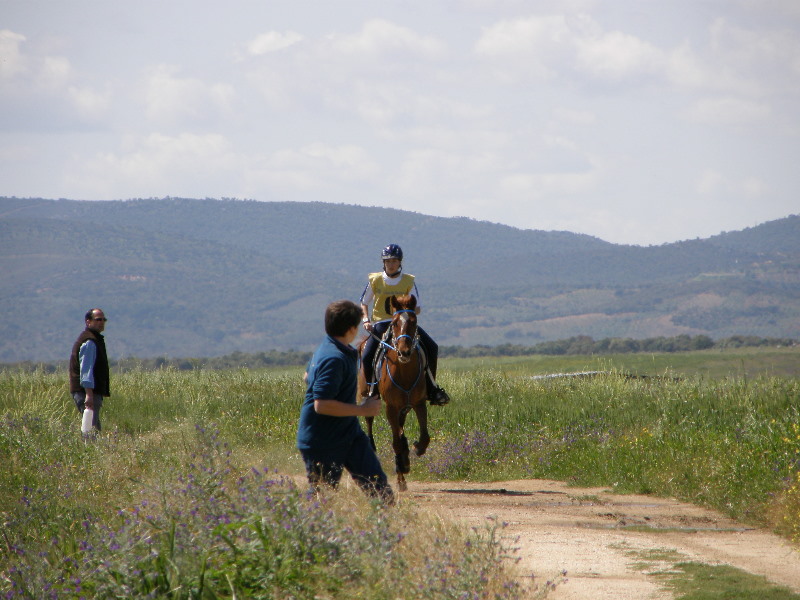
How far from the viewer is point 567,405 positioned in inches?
666

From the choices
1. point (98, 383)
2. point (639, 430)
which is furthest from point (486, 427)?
point (98, 383)

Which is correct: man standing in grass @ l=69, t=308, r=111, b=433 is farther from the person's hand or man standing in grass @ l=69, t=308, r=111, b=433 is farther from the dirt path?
the person's hand

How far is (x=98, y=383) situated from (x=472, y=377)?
34.9 feet

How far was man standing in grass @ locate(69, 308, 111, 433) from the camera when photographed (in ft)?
45.4

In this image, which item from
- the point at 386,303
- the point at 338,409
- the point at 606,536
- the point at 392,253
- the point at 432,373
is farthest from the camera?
the point at 432,373

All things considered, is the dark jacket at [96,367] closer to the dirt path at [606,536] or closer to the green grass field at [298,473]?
the green grass field at [298,473]

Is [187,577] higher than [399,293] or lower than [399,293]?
lower

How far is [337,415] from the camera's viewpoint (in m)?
7.91

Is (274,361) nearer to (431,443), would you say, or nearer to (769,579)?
(431,443)

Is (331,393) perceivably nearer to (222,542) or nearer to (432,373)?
(222,542)

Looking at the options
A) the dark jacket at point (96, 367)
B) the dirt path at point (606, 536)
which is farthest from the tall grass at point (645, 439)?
the dark jacket at point (96, 367)

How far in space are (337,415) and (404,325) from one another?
4711 mm

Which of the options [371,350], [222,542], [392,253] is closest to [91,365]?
[371,350]

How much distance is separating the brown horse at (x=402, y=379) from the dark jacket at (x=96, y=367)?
332 centimetres
